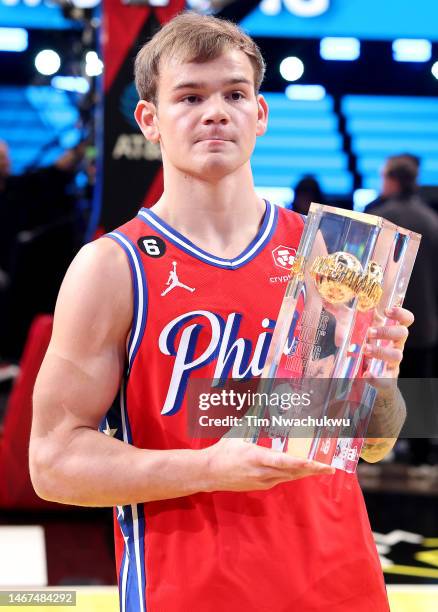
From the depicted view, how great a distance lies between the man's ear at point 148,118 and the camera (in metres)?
1.85

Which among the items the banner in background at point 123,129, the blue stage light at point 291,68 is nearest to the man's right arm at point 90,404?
the banner in background at point 123,129

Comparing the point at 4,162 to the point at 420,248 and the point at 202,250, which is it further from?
the point at 202,250

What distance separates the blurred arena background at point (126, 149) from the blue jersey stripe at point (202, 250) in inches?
109

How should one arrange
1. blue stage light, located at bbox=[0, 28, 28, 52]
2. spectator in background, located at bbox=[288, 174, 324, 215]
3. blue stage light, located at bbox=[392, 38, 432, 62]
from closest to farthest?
spectator in background, located at bbox=[288, 174, 324, 215] < blue stage light, located at bbox=[392, 38, 432, 62] < blue stage light, located at bbox=[0, 28, 28, 52]

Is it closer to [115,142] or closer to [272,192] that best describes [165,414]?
[115,142]

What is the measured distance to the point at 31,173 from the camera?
8188 mm

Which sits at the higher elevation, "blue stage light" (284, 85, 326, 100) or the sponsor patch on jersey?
"blue stage light" (284, 85, 326, 100)

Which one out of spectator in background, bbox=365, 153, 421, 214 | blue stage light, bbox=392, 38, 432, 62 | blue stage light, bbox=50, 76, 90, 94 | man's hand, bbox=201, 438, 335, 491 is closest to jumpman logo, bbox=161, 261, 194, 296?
man's hand, bbox=201, 438, 335, 491

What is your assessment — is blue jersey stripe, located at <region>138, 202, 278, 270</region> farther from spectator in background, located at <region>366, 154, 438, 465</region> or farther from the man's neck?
spectator in background, located at <region>366, 154, 438, 465</region>

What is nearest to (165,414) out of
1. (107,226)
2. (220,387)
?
(220,387)

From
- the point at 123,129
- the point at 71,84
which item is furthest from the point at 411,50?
the point at 123,129

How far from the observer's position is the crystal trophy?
1.56 meters

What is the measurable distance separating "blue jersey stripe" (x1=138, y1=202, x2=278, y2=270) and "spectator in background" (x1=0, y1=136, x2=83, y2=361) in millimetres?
6194

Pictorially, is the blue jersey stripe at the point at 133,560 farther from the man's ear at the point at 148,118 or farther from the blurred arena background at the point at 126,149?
the blurred arena background at the point at 126,149
